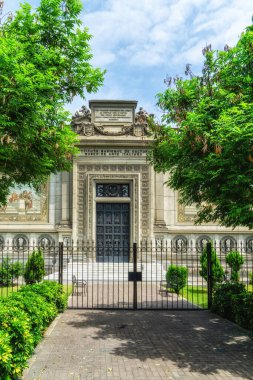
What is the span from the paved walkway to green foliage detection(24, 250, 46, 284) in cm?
723

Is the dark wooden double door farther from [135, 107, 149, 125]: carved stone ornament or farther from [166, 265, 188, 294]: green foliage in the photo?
[166, 265, 188, 294]: green foliage

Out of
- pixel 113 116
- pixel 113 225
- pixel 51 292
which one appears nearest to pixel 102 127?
pixel 113 116

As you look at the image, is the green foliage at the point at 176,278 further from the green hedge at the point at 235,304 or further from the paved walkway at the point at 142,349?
the paved walkway at the point at 142,349

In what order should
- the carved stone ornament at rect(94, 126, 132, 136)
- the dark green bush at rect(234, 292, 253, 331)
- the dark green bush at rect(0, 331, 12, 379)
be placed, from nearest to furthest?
the dark green bush at rect(0, 331, 12, 379), the dark green bush at rect(234, 292, 253, 331), the carved stone ornament at rect(94, 126, 132, 136)

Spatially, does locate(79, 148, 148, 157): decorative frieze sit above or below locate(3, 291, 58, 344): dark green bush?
above

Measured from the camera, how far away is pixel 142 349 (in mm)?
8078

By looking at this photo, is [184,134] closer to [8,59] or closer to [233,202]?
[233,202]

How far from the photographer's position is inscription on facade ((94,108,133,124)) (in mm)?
24516

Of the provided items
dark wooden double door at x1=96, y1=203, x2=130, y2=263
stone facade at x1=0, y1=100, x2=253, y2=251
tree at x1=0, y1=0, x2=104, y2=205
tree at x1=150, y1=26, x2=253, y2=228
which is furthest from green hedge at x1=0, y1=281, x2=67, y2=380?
dark wooden double door at x1=96, y1=203, x2=130, y2=263

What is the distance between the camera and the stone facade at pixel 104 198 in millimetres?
23672

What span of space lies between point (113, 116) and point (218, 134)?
17.0 metres

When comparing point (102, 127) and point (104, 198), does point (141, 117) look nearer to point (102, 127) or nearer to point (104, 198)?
point (102, 127)

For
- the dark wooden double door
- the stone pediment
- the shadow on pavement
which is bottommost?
the shadow on pavement

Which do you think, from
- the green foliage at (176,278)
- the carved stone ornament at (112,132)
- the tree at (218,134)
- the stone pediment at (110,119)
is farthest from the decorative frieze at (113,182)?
the tree at (218,134)
